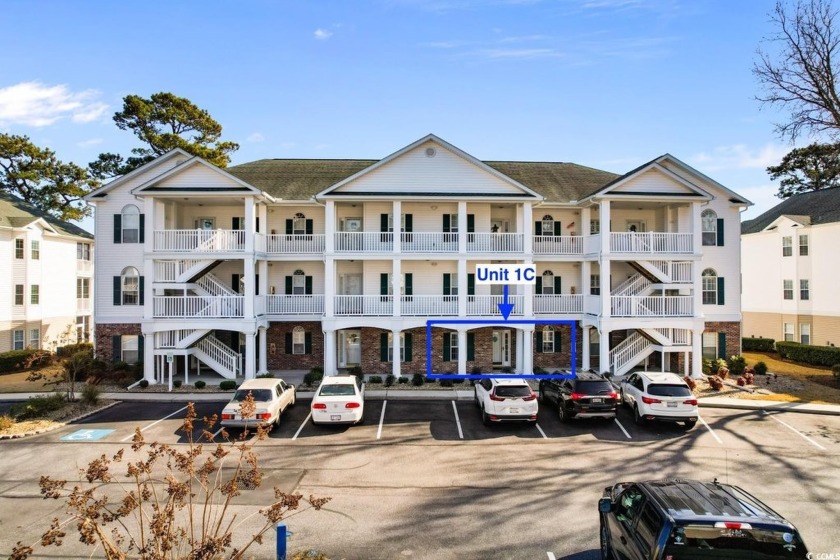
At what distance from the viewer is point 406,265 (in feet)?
86.9

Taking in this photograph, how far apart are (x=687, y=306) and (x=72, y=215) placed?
48.1m

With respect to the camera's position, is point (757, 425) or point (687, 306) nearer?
point (757, 425)

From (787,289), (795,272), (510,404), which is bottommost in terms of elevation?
(510,404)

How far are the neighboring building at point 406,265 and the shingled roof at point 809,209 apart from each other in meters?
9.54

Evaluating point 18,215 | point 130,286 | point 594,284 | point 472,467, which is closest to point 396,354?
point 594,284

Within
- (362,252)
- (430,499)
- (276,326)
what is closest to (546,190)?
(362,252)

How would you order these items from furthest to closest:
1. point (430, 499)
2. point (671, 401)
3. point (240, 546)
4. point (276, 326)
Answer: point (276, 326), point (671, 401), point (430, 499), point (240, 546)

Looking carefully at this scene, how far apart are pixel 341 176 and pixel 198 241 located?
8957mm

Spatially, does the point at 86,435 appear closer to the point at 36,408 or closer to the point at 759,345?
the point at 36,408

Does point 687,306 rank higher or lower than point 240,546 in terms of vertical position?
higher

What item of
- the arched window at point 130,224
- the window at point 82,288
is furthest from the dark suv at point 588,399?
the window at point 82,288

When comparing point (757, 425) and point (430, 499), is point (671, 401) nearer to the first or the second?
Result: point (757, 425)

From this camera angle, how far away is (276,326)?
26891mm

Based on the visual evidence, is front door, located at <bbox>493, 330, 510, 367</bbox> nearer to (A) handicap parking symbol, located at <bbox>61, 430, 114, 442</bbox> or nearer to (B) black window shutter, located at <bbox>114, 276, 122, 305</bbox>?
(A) handicap parking symbol, located at <bbox>61, 430, 114, 442</bbox>
